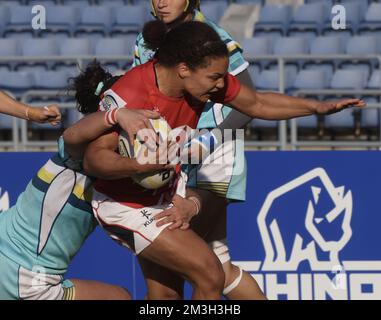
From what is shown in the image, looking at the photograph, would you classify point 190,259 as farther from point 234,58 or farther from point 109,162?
point 234,58

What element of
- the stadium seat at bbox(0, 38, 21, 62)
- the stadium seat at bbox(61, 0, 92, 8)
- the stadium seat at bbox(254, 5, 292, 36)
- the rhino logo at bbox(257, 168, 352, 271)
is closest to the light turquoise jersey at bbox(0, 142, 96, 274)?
the rhino logo at bbox(257, 168, 352, 271)

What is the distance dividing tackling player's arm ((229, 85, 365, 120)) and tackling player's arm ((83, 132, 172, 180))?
2.44ft

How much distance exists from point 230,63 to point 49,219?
1.20m

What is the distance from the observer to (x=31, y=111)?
5047mm

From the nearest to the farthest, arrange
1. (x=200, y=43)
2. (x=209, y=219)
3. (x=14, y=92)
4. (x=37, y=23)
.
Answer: (x=200, y=43)
(x=209, y=219)
(x=14, y=92)
(x=37, y=23)

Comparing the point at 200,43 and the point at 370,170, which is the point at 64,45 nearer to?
the point at 370,170

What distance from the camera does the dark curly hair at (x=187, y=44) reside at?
4676 mm

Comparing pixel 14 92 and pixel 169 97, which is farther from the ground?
pixel 169 97

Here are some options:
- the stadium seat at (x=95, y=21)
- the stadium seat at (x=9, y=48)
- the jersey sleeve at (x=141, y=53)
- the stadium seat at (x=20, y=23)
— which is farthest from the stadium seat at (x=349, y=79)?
the jersey sleeve at (x=141, y=53)

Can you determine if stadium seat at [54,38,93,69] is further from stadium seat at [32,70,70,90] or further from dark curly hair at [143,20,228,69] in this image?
dark curly hair at [143,20,228,69]

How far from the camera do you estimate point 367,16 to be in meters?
11.3

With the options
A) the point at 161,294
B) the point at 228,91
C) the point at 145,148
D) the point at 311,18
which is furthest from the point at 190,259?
the point at 311,18
